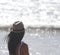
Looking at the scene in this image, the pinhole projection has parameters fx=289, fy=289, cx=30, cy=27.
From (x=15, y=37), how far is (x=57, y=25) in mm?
4478

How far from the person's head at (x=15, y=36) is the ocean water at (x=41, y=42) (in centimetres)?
256

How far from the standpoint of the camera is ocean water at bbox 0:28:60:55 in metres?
5.27

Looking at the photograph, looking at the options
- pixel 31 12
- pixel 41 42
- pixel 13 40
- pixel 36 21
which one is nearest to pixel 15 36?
pixel 13 40

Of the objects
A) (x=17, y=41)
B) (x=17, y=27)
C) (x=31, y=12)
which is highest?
(x=17, y=27)

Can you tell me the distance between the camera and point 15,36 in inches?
101

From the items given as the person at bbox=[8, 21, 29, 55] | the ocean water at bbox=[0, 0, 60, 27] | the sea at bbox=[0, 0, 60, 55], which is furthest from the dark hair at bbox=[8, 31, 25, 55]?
the ocean water at bbox=[0, 0, 60, 27]

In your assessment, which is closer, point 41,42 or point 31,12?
point 41,42

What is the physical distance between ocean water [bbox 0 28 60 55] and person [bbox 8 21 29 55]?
8.41 feet

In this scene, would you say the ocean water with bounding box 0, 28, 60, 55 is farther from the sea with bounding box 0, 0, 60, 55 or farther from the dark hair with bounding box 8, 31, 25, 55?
the dark hair with bounding box 8, 31, 25, 55

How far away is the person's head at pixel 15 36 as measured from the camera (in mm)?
2537

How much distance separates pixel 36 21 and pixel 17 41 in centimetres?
494

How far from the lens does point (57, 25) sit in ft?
22.9

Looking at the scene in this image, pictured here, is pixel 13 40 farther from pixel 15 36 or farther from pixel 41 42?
pixel 41 42

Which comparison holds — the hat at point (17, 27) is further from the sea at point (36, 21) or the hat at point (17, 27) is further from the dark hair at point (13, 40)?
the sea at point (36, 21)
